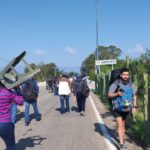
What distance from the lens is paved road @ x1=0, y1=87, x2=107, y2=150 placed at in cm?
1096

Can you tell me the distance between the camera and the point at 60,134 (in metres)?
13.0

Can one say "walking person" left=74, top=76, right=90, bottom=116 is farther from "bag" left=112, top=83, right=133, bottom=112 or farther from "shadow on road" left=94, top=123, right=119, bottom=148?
"bag" left=112, top=83, right=133, bottom=112

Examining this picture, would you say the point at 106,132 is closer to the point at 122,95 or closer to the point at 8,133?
the point at 122,95

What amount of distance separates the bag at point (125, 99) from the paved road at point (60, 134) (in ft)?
3.52

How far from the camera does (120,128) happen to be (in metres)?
10.2

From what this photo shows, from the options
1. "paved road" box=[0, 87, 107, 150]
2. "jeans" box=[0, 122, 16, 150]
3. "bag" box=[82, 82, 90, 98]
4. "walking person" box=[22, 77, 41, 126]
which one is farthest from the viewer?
"bag" box=[82, 82, 90, 98]

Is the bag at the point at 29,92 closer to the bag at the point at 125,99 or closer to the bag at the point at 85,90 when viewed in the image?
the bag at the point at 85,90

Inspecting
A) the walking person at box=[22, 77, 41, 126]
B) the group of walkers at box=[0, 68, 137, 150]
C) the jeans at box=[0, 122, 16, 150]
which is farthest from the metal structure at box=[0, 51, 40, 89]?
the walking person at box=[22, 77, 41, 126]

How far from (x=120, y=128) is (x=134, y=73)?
15.0 feet

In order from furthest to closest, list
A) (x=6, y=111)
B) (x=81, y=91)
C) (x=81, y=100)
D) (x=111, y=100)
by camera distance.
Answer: (x=81, y=100) → (x=81, y=91) → (x=111, y=100) → (x=6, y=111)

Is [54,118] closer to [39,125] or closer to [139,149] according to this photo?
[39,125]

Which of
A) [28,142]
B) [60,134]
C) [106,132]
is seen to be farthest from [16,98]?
[106,132]

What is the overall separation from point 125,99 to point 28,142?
2.99 meters

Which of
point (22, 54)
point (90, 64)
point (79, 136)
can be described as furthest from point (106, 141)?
point (90, 64)
